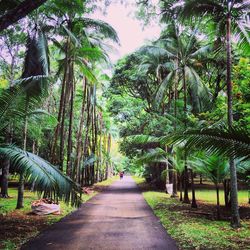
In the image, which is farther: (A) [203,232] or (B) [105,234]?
(A) [203,232]

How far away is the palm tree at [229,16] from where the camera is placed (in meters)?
9.89

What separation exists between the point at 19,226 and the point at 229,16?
8857 millimetres

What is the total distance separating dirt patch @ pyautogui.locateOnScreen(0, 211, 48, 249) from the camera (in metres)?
7.88

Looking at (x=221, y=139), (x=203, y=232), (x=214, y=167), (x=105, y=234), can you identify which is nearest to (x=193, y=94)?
(x=214, y=167)

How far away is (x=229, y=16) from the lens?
10.3 metres

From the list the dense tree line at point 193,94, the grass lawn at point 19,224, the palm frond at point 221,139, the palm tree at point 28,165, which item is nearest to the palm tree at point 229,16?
the dense tree line at point 193,94

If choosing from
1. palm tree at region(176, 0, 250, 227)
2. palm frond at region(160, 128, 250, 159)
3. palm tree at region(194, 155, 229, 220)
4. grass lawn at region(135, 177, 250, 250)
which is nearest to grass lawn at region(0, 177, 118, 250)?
grass lawn at region(135, 177, 250, 250)

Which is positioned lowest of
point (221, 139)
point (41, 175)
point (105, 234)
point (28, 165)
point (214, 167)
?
point (105, 234)

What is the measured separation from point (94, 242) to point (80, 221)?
3081 millimetres

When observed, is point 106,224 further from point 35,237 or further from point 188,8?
point 188,8

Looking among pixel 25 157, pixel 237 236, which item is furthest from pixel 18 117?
pixel 237 236

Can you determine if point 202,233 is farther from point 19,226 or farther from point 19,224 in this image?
point 19,224

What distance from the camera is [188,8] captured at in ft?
33.7

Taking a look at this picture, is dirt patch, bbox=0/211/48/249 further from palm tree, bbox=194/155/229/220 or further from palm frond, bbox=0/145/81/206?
palm tree, bbox=194/155/229/220
